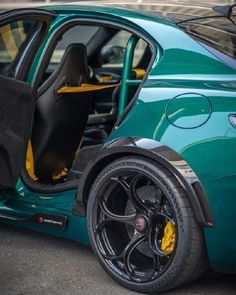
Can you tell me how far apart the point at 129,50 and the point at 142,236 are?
114 centimetres

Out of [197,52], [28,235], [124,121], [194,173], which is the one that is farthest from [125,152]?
[28,235]

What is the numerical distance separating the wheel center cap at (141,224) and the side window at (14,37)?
56.0 inches

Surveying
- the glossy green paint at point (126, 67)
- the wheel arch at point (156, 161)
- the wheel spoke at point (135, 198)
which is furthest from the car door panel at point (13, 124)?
the wheel spoke at point (135, 198)

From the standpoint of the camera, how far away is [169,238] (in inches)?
136

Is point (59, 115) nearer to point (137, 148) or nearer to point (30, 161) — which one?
point (30, 161)

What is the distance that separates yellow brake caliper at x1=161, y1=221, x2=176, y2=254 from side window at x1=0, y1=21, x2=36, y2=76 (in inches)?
62.5

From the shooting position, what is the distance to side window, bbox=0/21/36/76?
434 centimetres

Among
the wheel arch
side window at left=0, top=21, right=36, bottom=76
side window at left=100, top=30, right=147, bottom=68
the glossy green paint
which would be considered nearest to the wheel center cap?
the wheel arch

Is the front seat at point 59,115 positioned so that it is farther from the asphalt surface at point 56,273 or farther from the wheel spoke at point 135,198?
the wheel spoke at point 135,198

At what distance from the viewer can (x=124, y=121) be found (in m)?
3.62

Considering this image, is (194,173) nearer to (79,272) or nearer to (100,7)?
(79,272)

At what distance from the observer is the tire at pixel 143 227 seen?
3.33 metres

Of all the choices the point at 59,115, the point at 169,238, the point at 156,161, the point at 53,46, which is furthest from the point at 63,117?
the point at 169,238

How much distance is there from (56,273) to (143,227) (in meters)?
0.70
